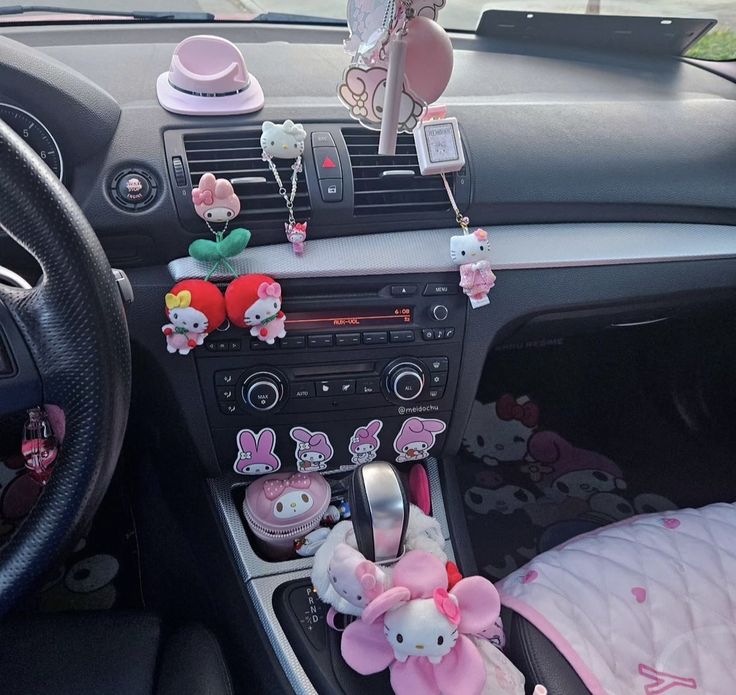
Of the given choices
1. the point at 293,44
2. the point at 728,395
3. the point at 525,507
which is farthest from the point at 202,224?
the point at 728,395

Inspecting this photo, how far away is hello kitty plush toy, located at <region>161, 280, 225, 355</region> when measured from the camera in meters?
1.01

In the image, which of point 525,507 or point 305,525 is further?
point 525,507

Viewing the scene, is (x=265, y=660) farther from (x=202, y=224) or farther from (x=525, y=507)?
(x=525, y=507)

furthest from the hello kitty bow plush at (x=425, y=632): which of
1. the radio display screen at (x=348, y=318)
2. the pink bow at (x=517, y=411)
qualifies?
the pink bow at (x=517, y=411)

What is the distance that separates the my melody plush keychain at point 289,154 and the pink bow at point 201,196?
12 cm

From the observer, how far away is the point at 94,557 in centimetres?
158

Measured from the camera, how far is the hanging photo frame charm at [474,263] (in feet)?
3.71

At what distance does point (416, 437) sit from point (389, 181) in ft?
1.43

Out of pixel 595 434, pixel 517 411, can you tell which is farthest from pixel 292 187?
pixel 595 434

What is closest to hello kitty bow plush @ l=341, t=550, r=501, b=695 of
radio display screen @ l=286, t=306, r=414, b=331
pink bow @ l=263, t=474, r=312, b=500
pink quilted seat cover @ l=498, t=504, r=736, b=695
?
pink quilted seat cover @ l=498, t=504, r=736, b=695

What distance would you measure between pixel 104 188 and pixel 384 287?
440 mm

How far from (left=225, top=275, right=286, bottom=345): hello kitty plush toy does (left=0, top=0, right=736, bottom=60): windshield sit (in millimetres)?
767

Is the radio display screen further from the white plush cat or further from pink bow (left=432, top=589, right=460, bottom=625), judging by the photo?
pink bow (left=432, top=589, right=460, bottom=625)

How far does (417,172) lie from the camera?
1170 millimetres
